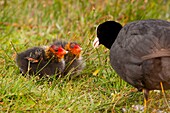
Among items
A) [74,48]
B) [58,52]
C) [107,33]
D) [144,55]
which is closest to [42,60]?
[58,52]

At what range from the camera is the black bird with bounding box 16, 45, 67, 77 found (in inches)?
239

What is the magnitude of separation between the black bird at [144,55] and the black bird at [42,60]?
963 mm

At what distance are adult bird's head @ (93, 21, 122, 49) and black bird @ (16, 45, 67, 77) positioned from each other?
17.6 inches

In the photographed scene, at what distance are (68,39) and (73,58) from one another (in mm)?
777

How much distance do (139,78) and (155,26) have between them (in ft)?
1.78

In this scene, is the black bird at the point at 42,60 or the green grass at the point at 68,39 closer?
the green grass at the point at 68,39

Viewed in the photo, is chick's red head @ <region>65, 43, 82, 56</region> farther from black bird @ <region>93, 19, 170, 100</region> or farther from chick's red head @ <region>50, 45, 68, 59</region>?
black bird @ <region>93, 19, 170, 100</region>

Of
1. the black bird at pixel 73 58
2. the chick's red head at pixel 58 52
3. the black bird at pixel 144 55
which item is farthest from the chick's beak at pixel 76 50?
the black bird at pixel 144 55

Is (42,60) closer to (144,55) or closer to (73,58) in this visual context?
(73,58)

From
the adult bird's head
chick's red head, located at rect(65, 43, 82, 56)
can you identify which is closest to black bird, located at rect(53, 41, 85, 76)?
Answer: chick's red head, located at rect(65, 43, 82, 56)

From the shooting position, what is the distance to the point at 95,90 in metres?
5.87

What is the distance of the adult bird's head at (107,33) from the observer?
6027mm

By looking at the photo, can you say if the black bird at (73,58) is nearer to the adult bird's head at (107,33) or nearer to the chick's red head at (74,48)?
the chick's red head at (74,48)

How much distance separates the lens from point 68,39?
7137 mm
